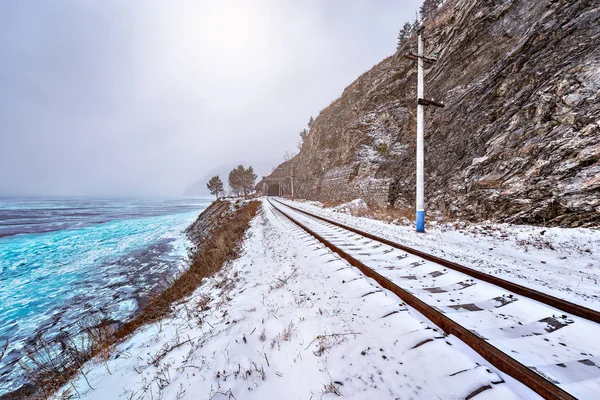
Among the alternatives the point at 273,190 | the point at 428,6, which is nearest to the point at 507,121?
the point at 428,6

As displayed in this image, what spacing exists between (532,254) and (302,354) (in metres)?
6.08

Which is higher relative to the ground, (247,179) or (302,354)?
(247,179)

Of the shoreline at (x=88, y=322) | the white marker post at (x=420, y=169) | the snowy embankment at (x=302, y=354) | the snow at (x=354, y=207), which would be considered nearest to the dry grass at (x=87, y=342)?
the shoreline at (x=88, y=322)

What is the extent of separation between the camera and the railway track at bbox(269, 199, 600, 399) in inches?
63.1

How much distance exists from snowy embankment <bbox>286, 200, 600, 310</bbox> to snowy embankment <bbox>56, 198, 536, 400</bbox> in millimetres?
2503

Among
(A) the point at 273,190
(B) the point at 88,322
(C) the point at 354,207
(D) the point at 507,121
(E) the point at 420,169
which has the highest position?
(D) the point at 507,121

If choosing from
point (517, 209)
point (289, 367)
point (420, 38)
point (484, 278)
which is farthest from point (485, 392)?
point (420, 38)

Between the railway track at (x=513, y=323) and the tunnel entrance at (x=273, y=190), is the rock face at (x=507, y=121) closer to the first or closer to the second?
the railway track at (x=513, y=323)

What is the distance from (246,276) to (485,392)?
4.79 metres

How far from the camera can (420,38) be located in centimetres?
875

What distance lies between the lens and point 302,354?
88.1 inches

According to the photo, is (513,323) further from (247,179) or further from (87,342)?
(247,179)

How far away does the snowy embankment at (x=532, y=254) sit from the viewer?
3.35 metres

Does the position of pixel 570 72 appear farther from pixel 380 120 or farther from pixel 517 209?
pixel 380 120
